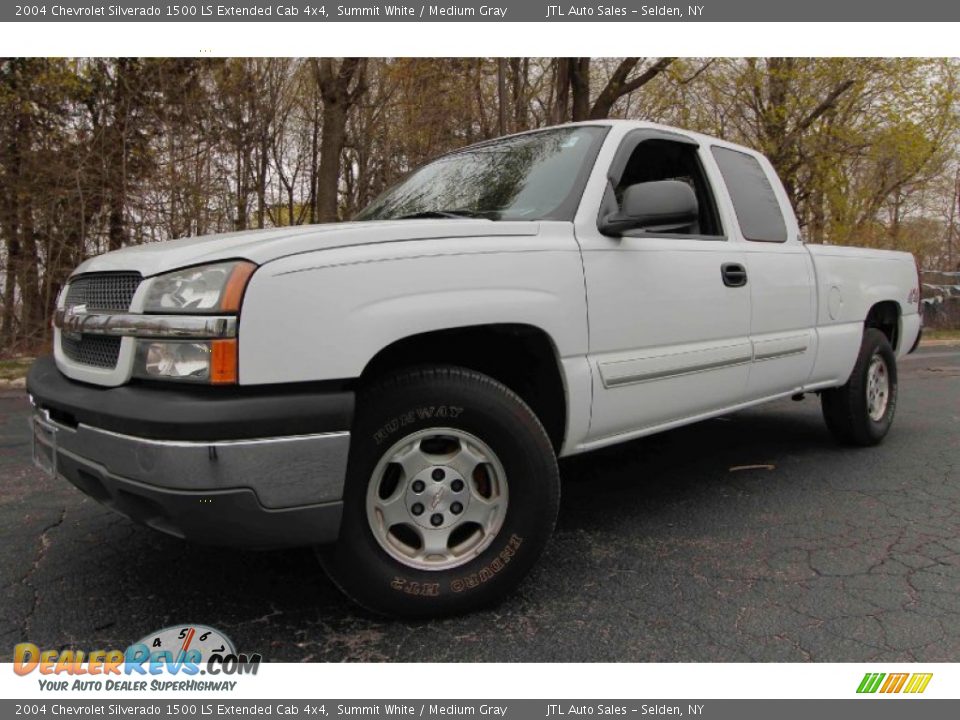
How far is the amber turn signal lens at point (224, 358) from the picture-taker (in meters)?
2.08

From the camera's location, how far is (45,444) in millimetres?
2564

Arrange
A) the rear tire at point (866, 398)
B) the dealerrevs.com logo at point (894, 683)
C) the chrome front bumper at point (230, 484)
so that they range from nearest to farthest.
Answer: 1. the chrome front bumper at point (230, 484)
2. the dealerrevs.com logo at point (894, 683)
3. the rear tire at point (866, 398)

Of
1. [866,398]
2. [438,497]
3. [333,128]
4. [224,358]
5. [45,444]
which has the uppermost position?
[333,128]

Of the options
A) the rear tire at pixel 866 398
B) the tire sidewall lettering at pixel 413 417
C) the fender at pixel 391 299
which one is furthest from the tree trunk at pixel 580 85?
the tire sidewall lettering at pixel 413 417

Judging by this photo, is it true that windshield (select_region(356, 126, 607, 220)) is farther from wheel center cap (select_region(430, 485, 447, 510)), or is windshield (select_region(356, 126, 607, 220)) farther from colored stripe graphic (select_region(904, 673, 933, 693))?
colored stripe graphic (select_region(904, 673, 933, 693))

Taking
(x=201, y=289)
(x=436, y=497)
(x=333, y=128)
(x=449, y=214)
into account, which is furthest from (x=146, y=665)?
(x=333, y=128)

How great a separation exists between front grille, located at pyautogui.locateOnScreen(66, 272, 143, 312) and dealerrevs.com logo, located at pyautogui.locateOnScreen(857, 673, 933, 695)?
2558 mm

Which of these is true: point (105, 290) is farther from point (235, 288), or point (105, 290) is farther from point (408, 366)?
point (408, 366)

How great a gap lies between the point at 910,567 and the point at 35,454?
3.47 meters

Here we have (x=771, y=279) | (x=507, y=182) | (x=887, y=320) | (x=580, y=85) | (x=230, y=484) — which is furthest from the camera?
(x=580, y=85)

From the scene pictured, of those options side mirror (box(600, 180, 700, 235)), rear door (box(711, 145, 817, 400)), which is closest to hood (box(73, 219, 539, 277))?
side mirror (box(600, 180, 700, 235))

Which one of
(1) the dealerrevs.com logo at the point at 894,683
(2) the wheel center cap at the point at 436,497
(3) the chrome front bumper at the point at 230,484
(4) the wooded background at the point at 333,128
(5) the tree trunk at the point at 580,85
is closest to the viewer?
(3) the chrome front bumper at the point at 230,484

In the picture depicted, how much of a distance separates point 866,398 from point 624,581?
117 inches

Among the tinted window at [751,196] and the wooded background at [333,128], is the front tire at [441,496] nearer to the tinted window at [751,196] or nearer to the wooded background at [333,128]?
the tinted window at [751,196]
